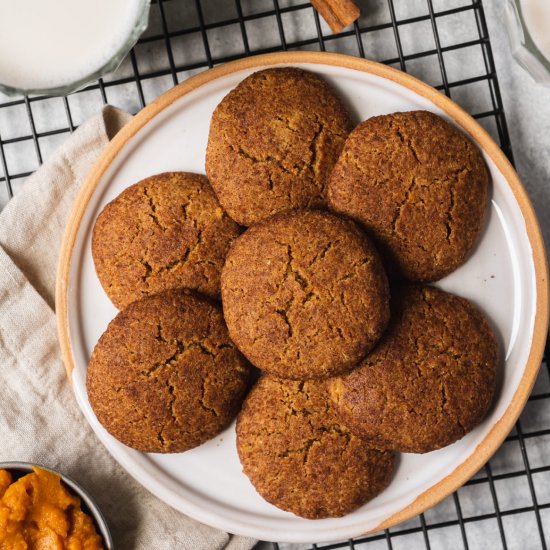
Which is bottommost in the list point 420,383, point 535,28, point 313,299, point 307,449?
point 307,449

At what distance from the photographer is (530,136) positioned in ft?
6.56

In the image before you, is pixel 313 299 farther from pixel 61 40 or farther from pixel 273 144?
pixel 61 40

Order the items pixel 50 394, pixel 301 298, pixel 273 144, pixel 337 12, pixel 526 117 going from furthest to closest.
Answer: pixel 526 117 → pixel 50 394 → pixel 337 12 → pixel 273 144 → pixel 301 298

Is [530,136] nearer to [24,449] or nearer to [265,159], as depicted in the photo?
[265,159]

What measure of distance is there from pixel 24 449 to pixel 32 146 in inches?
31.6

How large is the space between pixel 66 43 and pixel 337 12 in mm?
630

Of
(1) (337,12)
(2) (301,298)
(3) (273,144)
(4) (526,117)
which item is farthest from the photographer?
(4) (526,117)

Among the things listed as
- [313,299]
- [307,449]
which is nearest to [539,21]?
[313,299]

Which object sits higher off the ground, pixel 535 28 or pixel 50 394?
pixel 535 28

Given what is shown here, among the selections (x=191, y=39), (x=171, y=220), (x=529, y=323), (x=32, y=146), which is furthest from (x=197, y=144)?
(x=529, y=323)

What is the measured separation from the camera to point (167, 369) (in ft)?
5.29

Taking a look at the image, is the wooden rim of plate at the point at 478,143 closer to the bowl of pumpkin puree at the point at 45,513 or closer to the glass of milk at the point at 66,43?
the glass of milk at the point at 66,43

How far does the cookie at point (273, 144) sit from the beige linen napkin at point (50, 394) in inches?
15.3

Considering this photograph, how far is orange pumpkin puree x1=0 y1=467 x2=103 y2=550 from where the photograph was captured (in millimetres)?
1617
